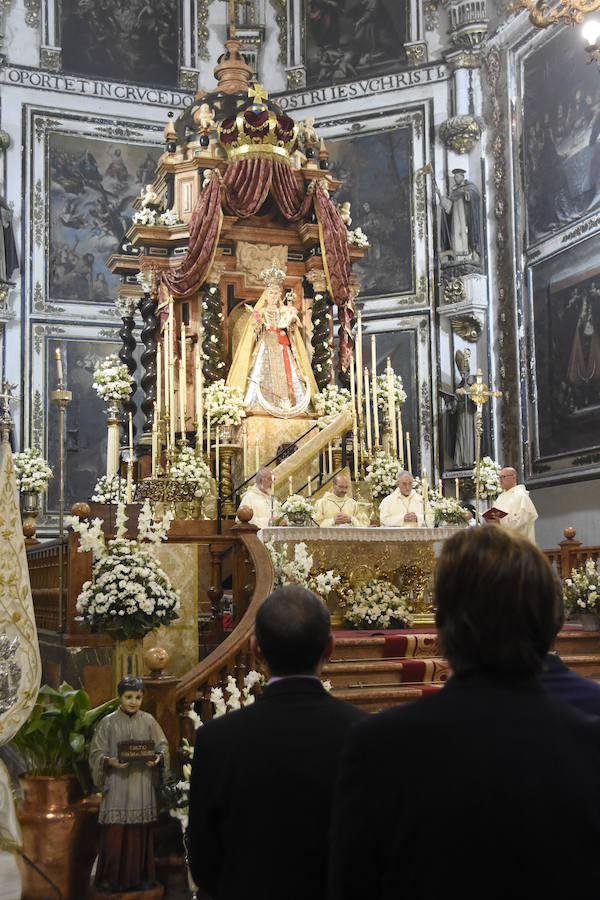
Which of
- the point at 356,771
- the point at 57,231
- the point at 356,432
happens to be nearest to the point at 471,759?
Result: the point at 356,771

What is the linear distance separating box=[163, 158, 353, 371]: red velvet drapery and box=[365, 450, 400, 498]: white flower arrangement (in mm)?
2315

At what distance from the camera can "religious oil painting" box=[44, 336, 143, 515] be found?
1930cm

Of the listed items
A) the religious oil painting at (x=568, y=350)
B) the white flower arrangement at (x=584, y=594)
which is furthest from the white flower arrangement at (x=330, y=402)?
the religious oil painting at (x=568, y=350)

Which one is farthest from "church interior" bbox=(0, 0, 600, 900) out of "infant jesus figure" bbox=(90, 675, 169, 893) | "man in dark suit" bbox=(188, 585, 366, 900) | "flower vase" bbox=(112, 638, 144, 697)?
"man in dark suit" bbox=(188, 585, 366, 900)

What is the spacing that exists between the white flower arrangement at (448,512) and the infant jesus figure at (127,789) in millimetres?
6408

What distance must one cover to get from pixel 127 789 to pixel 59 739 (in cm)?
58

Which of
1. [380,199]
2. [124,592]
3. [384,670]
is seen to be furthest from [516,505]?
[380,199]

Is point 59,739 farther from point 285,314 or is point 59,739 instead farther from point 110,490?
point 285,314

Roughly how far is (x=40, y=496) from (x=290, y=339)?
672cm

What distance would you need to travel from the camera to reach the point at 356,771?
188 cm

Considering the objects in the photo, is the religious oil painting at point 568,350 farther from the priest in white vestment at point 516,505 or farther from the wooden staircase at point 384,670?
the wooden staircase at point 384,670

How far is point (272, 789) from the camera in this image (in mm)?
2439

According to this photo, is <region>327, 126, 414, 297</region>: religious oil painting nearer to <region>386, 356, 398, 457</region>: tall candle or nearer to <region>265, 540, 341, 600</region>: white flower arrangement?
<region>386, 356, 398, 457</region>: tall candle

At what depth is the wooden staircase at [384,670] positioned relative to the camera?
790 cm
